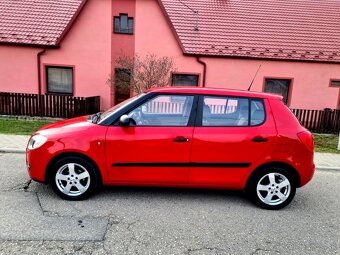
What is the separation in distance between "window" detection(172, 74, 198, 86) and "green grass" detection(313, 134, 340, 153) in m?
5.38

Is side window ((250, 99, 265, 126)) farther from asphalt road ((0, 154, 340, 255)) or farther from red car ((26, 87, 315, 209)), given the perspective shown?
asphalt road ((0, 154, 340, 255))

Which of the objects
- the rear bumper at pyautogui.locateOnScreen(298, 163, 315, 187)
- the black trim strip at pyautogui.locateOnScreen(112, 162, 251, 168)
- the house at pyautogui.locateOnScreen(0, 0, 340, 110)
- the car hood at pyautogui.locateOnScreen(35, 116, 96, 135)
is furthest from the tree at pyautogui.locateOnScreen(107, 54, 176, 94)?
the rear bumper at pyautogui.locateOnScreen(298, 163, 315, 187)

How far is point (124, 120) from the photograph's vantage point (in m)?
3.82

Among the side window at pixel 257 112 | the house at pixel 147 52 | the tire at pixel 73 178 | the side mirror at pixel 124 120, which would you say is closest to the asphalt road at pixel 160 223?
the tire at pixel 73 178

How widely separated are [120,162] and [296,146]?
8.04 feet

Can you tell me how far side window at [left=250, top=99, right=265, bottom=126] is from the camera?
13.1 feet

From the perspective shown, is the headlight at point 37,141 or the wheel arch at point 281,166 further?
the wheel arch at point 281,166

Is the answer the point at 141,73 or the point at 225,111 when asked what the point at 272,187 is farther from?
the point at 141,73

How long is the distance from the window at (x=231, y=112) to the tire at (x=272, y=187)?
0.74 meters

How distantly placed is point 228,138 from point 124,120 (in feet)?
4.74

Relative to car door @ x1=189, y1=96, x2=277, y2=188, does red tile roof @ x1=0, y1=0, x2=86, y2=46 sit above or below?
above

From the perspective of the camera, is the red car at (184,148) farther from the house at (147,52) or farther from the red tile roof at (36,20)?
the red tile roof at (36,20)

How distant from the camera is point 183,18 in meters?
13.1

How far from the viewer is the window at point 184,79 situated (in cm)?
1248
